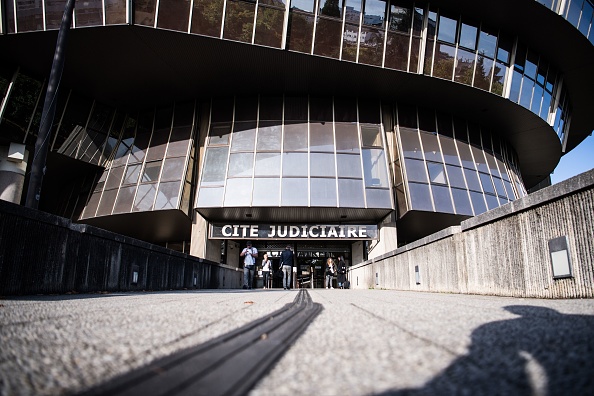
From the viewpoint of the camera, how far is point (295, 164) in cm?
2139

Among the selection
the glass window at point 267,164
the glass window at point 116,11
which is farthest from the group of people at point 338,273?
the glass window at point 116,11

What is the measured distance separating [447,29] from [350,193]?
1047 centimetres

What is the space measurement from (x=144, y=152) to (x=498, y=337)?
24.5 meters

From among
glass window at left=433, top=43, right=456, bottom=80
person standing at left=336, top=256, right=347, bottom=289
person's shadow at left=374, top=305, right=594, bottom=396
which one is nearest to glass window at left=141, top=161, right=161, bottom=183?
person standing at left=336, top=256, right=347, bottom=289

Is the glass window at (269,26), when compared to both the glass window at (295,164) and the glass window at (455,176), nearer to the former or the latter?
the glass window at (295,164)

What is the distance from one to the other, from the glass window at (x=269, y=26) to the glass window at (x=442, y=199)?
11865 mm

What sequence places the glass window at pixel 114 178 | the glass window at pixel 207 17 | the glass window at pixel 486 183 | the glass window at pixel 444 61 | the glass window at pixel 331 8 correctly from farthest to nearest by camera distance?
the glass window at pixel 114 178
the glass window at pixel 486 183
the glass window at pixel 444 61
the glass window at pixel 331 8
the glass window at pixel 207 17

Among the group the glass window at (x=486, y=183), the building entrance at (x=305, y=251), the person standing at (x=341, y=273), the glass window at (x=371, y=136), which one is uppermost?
the glass window at (x=371, y=136)

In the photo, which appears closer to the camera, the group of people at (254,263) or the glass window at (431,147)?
the group of people at (254,263)

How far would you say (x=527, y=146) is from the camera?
1129 inches

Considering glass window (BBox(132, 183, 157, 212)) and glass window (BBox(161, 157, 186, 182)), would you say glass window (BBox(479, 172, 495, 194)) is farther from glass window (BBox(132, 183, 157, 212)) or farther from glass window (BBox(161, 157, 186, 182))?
glass window (BBox(132, 183, 157, 212))

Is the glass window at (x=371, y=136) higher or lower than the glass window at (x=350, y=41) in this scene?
lower

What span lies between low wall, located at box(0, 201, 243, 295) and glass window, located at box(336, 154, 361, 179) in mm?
12126

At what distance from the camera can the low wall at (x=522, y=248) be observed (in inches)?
167
